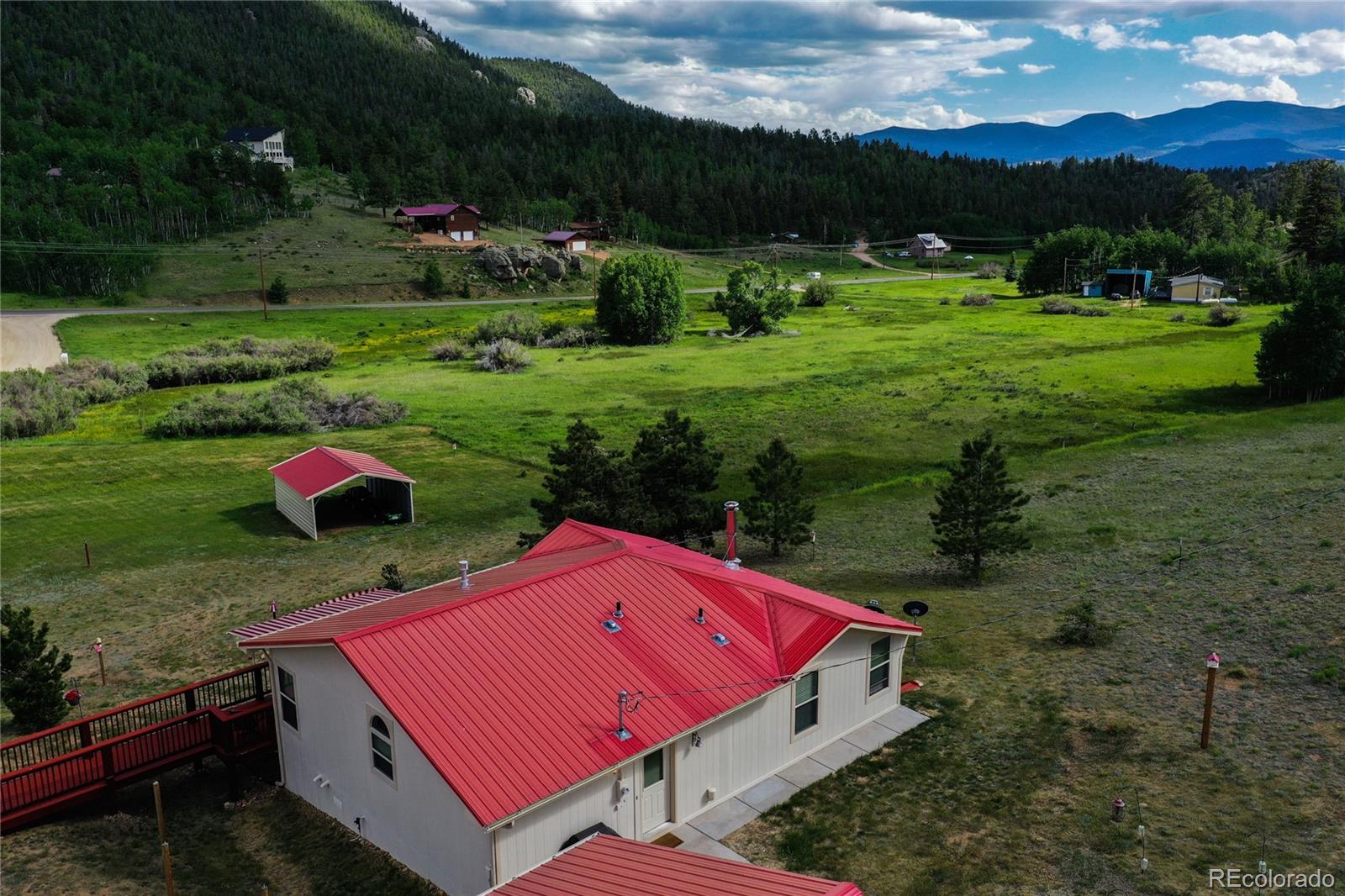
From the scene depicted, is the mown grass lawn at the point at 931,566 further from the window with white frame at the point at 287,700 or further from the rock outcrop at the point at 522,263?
the rock outcrop at the point at 522,263

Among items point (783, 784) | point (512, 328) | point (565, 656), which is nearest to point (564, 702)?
point (565, 656)

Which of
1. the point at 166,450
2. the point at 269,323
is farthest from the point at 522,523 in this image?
the point at 269,323

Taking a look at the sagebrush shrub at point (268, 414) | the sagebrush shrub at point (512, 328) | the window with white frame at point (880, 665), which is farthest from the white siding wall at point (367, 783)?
the sagebrush shrub at point (512, 328)

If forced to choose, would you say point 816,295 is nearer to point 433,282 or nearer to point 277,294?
point 433,282

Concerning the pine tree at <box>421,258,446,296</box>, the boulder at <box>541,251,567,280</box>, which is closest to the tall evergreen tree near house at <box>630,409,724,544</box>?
the pine tree at <box>421,258,446,296</box>

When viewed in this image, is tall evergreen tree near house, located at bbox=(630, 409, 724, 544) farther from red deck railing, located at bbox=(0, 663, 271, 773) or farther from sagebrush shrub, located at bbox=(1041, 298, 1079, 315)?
sagebrush shrub, located at bbox=(1041, 298, 1079, 315)

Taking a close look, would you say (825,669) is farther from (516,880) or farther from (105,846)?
(105,846)
